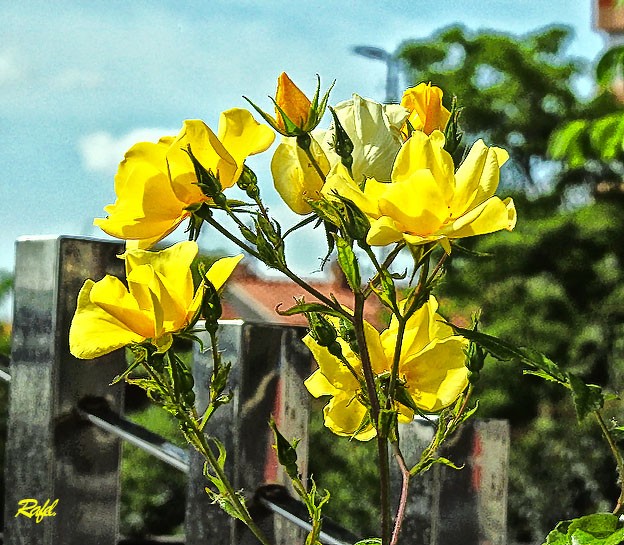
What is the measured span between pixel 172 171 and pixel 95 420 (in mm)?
692

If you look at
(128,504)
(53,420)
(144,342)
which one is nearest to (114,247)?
(53,420)

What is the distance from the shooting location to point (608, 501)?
809 cm

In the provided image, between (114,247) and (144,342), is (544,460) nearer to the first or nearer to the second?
(114,247)

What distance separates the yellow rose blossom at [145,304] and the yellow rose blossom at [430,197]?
0.09 meters

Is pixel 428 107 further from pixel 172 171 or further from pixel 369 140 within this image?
pixel 172 171

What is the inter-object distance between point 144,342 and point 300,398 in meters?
0.54

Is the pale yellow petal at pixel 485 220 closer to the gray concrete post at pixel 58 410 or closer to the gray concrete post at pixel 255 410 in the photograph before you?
the gray concrete post at pixel 255 410

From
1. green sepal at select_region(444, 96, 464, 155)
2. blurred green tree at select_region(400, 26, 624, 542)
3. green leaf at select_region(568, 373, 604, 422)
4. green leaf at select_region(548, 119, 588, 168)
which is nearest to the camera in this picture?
green leaf at select_region(568, 373, 604, 422)

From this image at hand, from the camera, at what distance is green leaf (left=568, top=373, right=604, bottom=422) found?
0.49 meters

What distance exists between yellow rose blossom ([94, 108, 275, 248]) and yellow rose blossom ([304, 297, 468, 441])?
4.1 inches

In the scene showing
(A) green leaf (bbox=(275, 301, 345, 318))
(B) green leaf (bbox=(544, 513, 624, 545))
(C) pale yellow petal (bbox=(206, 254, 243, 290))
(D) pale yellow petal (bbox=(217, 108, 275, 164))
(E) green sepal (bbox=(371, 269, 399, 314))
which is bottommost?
(B) green leaf (bbox=(544, 513, 624, 545))

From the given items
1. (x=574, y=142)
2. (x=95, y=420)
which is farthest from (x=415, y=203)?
(x=574, y=142)

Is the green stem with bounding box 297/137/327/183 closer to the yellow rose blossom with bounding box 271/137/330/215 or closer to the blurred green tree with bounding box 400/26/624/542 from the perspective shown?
the yellow rose blossom with bounding box 271/137/330/215
